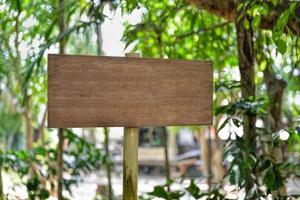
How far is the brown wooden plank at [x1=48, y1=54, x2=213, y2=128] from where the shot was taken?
164cm

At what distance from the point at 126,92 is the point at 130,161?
0.26m

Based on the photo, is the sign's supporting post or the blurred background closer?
the sign's supporting post

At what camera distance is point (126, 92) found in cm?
171

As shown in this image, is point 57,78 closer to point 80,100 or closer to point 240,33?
point 80,100

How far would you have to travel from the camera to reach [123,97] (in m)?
1.71

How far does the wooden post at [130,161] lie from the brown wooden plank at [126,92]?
0.16 feet

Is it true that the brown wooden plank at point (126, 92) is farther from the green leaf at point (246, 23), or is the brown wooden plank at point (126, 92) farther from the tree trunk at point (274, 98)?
the tree trunk at point (274, 98)

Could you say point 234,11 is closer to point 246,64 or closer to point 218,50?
point 246,64

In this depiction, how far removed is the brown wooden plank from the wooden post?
0.05 m

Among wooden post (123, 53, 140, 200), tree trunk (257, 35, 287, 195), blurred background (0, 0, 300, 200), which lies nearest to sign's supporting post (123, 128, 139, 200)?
wooden post (123, 53, 140, 200)

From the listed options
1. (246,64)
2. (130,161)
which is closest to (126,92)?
(130,161)

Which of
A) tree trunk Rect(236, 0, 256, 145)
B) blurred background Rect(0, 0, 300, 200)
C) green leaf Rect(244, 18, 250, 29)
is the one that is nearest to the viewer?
blurred background Rect(0, 0, 300, 200)

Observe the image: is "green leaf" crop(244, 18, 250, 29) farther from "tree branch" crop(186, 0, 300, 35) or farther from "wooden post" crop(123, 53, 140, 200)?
"wooden post" crop(123, 53, 140, 200)

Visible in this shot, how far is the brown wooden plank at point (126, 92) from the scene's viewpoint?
1.64 meters
